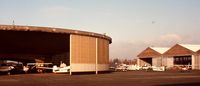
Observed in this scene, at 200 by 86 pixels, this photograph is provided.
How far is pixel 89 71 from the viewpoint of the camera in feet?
143

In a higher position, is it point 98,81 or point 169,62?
point 169,62

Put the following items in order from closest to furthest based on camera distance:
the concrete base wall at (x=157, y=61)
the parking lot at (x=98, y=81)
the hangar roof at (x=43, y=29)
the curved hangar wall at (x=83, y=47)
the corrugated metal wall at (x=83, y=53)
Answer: the parking lot at (x=98, y=81)
the hangar roof at (x=43, y=29)
the curved hangar wall at (x=83, y=47)
the corrugated metal wall at (x=83, y=53)
the concrete base wall at (x=157, y=61)

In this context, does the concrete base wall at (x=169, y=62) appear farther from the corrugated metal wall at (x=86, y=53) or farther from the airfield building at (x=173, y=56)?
the corrugated metal wall at (x=86, y=53)

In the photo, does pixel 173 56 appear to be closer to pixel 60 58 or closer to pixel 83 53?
pixel 60 58

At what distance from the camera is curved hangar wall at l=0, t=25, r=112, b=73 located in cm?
3909

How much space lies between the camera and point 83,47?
42156mm

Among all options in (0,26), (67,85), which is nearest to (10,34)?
(0,26)

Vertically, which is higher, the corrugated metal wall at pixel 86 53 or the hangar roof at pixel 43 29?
the hangar roof at pixel 43 29


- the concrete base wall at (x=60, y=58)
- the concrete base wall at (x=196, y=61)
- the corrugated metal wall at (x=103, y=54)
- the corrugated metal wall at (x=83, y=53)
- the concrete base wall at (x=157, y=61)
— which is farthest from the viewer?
the concrete base wall at (x=157, y=61)

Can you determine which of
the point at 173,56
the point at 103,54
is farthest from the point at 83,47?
the point at 173,56

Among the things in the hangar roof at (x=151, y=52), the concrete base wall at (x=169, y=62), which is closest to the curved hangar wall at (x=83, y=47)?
the concrete base wall at (x=169, y=62)

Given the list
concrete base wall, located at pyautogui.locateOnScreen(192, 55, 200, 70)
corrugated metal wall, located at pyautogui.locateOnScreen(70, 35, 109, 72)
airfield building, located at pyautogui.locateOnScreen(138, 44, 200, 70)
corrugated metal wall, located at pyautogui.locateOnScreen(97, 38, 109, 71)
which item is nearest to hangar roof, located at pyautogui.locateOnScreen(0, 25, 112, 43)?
corrugated metal wall, located at pyautogui.locateOnScreen(70, 35, 109, 72)

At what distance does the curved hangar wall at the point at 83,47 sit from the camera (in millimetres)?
39094

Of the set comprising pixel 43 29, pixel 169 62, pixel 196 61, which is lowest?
pixel 169 62
